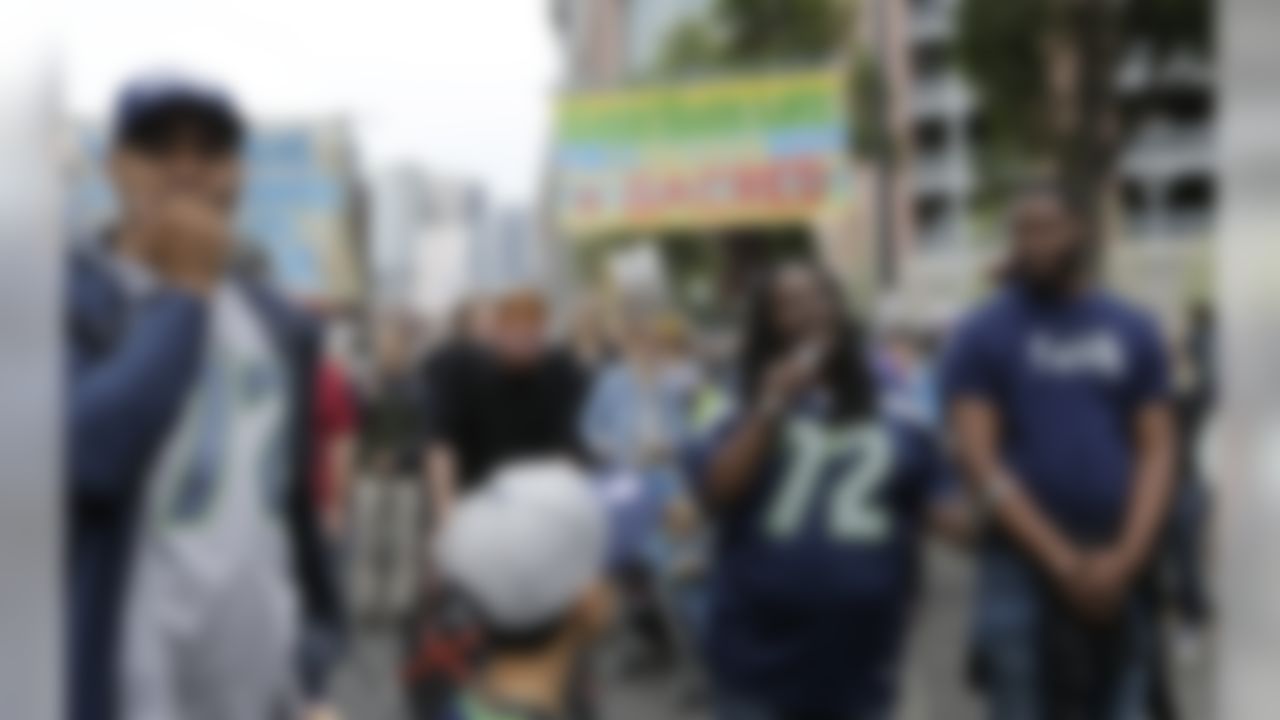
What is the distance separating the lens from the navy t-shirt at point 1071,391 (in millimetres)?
4574

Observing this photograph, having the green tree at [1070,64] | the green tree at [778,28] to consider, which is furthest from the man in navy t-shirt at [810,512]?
the green tree at [778,28]

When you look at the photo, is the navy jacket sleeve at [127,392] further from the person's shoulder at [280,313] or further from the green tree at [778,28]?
the green tree at [778,28]

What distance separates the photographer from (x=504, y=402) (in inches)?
260

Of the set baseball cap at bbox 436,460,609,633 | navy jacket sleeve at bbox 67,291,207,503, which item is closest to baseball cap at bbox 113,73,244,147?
navy jacket sleeve at bbox 67,291,207,503

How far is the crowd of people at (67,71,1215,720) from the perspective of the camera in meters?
2.37

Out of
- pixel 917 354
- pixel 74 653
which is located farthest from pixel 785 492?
pixel 917 354

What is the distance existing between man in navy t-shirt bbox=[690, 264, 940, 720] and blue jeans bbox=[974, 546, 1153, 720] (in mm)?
198

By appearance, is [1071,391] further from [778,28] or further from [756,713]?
[778,28]

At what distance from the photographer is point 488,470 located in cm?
665

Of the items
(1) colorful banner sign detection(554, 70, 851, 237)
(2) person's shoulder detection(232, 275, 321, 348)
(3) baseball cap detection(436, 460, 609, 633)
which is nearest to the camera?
(2) person's shoulder detection(232, 275, 321, 348)

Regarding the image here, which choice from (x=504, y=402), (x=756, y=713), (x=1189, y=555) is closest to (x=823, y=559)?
(x=756, y=713)

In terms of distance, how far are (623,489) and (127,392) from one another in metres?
6.66

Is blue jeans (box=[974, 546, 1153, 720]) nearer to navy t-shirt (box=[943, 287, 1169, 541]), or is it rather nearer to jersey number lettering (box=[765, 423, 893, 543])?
navy t-shirt (box=[943, 287, 1169, 541])

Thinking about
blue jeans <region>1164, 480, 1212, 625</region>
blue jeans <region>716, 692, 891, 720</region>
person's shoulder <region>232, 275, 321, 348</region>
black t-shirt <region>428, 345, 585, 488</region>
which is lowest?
blue jeans <region>1164, 480, 1212, 625</region>
